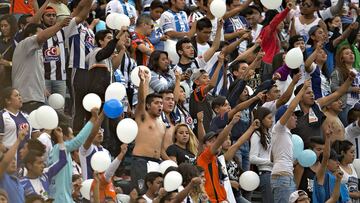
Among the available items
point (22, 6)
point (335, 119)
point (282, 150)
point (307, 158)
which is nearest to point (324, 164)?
point (307, 158)

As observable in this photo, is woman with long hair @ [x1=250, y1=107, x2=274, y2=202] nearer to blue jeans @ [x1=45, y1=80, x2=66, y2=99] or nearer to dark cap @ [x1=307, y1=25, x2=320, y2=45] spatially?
blue jeans @ [x1=45, y1=80, x2=66, y2=99]

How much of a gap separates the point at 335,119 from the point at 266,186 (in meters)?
2.41

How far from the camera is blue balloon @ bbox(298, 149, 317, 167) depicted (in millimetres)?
16953

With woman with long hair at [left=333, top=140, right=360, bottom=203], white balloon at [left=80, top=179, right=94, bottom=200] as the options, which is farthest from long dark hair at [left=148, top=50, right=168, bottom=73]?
white balloon at [left=80, top=179, right=94, bottom=200]

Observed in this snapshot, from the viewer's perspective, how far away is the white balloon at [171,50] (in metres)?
19.0

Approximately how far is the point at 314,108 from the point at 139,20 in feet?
8.62

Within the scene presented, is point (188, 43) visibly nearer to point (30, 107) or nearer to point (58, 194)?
point (30, 107)

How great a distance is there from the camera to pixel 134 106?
18.2 meters

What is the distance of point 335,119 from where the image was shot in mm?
19203

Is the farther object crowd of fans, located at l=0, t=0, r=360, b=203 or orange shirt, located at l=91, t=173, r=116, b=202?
crowd of fans, located at l=0, t=0, r=360, b=203

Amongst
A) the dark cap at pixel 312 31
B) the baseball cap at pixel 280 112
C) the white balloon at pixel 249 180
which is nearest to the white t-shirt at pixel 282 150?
the white balloon at pixel 249 180

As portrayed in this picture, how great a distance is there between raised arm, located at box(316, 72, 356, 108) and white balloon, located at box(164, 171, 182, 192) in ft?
17.3

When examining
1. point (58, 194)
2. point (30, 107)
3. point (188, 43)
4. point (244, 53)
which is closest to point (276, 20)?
point (244, 53)

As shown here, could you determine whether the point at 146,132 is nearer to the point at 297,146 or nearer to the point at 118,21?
the point at 118,21
